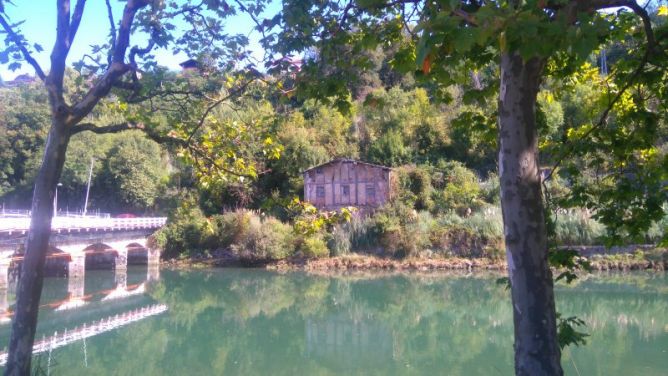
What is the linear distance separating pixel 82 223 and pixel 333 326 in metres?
12.8

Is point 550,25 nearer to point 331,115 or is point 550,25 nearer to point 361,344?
point 361,344

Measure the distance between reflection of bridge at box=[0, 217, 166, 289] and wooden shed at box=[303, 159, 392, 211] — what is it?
7450 mm

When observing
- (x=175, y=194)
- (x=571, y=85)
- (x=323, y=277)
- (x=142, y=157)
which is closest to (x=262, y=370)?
(x=571, y=85)

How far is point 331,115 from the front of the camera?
3030 cm

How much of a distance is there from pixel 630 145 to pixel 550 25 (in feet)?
8.46

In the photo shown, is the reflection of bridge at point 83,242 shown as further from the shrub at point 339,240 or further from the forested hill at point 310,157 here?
the shrub at point 339,240

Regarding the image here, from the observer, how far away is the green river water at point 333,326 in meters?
10.1

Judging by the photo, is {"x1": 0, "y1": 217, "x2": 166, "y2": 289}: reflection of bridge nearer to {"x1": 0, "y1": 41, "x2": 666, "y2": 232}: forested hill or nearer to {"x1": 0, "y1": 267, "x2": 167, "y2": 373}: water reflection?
{"x1": 0, "y1": 267, "x2": 167, "y2": 373}: water reflection

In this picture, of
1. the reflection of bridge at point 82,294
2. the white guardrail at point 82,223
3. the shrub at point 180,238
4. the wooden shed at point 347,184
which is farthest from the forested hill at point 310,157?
the reflection of bridge at point 82,294

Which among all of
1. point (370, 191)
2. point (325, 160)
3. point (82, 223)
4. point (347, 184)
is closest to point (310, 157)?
point (325, 160)

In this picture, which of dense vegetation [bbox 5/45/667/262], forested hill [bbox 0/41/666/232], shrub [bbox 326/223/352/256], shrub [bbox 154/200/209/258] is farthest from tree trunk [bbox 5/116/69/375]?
shrub [bbox 154/200/209/258]

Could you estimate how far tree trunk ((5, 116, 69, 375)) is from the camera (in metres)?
3.89

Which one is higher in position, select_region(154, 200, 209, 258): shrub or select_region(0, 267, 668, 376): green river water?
select_region(154, 200, 209, 258): shrub

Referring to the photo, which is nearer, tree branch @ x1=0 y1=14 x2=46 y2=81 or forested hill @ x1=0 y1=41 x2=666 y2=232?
tree branch @ x1=0 y1=14 x2=46 y2=81
